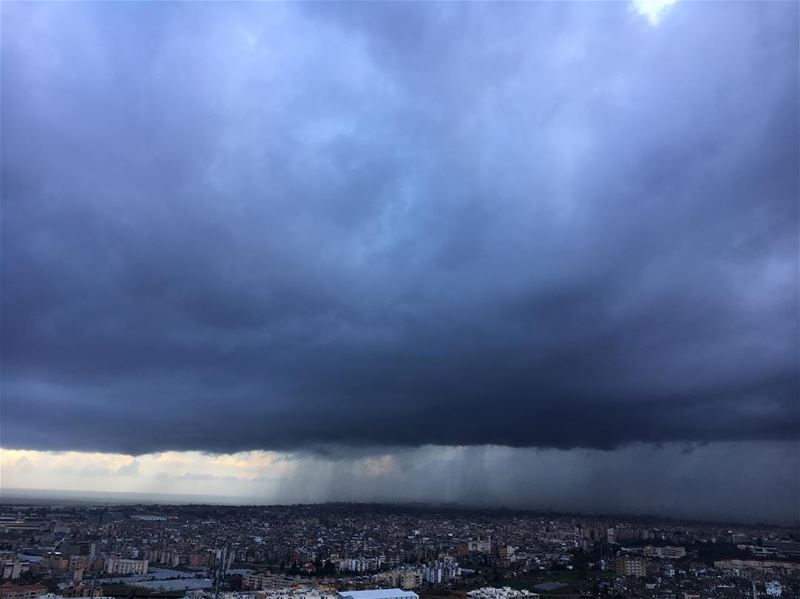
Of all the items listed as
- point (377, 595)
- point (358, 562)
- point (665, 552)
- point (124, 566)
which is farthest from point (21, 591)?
point (665, 552)

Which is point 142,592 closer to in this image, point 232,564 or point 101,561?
point 101,561

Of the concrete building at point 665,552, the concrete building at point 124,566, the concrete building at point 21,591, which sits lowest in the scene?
the concrete building at point 665,552

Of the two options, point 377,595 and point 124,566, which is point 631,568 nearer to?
point 377,595

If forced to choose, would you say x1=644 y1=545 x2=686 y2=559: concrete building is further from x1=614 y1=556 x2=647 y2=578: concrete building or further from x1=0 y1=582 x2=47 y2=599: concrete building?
x1=0 y1=582 x2=47 y2=599: concrete building

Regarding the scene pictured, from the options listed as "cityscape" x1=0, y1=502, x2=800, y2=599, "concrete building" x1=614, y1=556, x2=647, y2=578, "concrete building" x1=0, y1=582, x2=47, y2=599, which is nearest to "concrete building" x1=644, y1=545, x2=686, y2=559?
"cityscape" x1=0, y1=502, x2=800, y2=599

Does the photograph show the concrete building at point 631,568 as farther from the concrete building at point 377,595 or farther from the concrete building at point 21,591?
the concrete building at point 21,591

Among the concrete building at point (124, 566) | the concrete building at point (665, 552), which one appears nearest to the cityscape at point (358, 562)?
the concrete building at point (124, 566)
